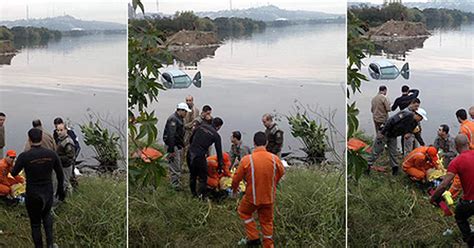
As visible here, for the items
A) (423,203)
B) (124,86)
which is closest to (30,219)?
(124,86)

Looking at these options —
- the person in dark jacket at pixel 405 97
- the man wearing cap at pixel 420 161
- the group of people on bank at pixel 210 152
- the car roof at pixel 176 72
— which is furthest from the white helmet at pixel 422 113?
the car roof at pixel 176 72

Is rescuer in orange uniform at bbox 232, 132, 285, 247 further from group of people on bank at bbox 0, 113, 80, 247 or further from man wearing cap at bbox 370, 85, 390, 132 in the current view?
group of people on bank at bbox 0, 113, 80, 247

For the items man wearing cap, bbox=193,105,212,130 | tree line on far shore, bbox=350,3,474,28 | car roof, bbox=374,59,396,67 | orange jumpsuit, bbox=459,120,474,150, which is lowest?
orange jumpsuit, bbox=459,120,474,150

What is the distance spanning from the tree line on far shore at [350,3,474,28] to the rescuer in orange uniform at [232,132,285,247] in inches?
53.8

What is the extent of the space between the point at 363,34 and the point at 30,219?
130 inches

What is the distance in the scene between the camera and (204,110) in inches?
247

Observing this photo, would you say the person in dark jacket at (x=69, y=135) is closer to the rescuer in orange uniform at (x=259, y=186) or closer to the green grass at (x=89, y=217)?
the green grass at (x=89, y=217)

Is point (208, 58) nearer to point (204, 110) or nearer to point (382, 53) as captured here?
point (204, 110)

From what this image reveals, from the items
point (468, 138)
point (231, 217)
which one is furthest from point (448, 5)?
point (231, 217)

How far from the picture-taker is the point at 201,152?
6285 mm

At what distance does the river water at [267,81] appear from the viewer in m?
6.18

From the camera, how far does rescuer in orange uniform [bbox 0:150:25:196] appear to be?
619 centimetres

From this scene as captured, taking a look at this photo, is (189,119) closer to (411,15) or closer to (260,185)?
(260,185)

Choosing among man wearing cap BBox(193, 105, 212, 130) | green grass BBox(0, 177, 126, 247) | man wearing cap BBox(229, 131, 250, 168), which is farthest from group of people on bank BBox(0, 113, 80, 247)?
man wearing cap BBox(229, 131, 250, 168)
